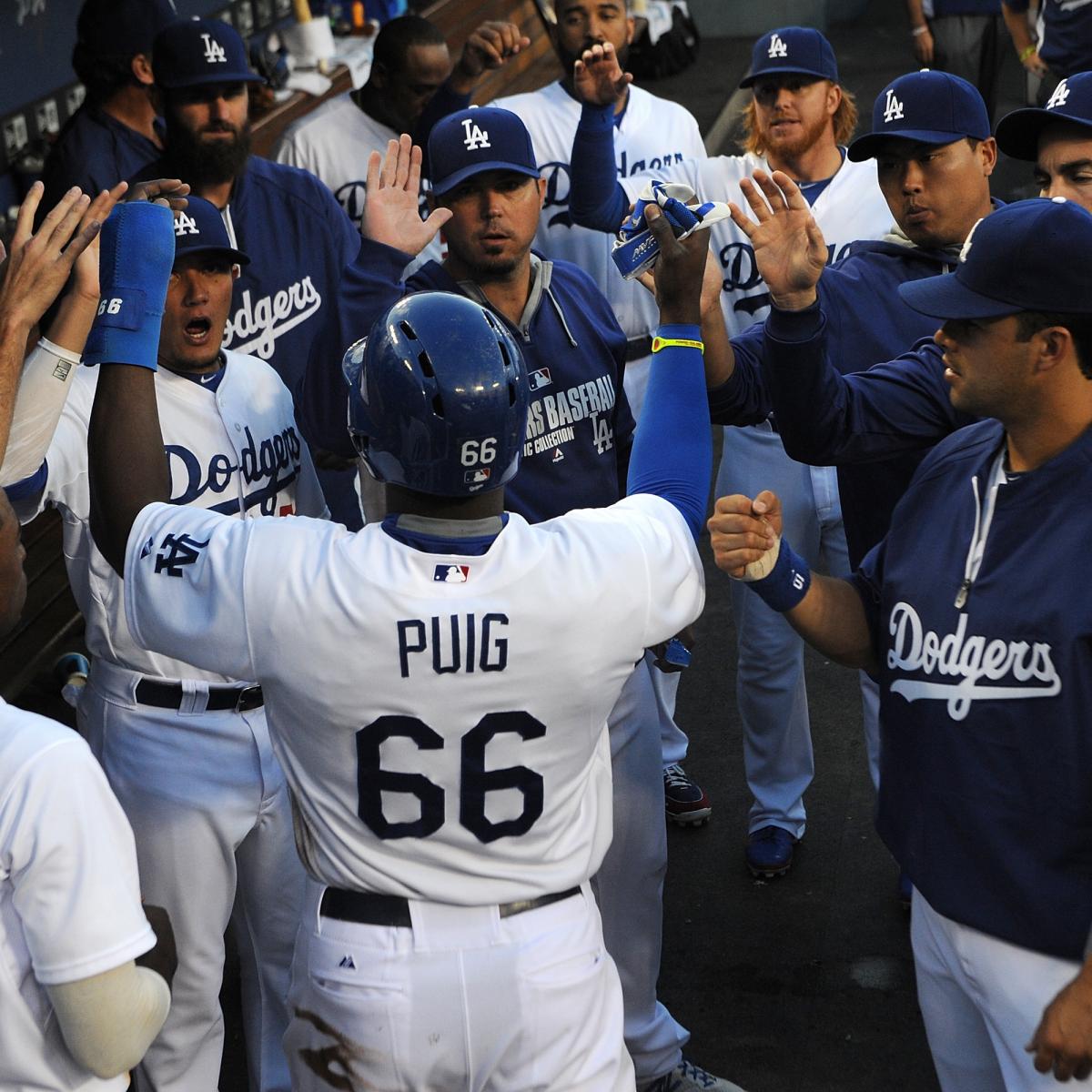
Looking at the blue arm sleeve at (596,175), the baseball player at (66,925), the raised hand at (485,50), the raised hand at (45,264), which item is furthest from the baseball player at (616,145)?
the baseball player at (66,925)

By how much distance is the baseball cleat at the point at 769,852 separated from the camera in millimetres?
4387

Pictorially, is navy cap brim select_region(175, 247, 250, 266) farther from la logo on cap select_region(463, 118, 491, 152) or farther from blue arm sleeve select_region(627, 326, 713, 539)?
blue arm sleeve select_region(627, 326, 713, 539)

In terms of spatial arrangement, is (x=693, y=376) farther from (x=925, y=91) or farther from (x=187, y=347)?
(x=925, y=91)

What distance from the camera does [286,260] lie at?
4.41m

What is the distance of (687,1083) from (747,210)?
9.05ft

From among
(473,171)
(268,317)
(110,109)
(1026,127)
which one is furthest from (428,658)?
(110,109)

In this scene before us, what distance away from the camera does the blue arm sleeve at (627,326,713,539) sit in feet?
8.02

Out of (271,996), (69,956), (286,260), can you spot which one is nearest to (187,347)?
(286,260)

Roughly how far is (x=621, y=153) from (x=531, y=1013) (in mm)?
4050

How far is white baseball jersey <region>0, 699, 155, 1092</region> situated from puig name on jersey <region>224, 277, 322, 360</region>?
2.45 m

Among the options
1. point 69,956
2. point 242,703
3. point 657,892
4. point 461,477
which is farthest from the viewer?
point 657,892

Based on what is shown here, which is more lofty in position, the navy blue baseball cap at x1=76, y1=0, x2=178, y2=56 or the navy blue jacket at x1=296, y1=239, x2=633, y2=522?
the navy blue baseball cap at x1=76, y1=0, x2=178, y2=56

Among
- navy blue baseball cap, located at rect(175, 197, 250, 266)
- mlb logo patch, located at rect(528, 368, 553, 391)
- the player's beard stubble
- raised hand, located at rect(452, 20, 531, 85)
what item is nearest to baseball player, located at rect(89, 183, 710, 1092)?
navy blue baseball cap, located at rect(175, 197, 250, 266)

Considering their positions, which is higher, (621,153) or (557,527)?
(557,527)
